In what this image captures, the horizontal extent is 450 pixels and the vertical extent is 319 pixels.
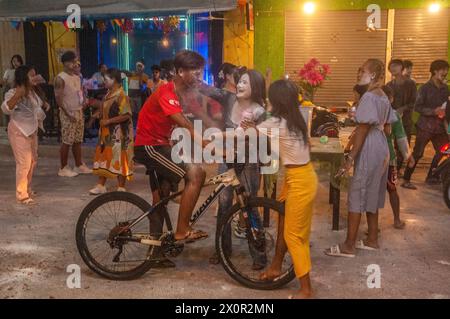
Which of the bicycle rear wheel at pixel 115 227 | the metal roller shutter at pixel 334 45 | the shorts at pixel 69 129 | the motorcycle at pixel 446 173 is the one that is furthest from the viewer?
the metal roller shutter at pixel 334 45

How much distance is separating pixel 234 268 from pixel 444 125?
5.25 meters

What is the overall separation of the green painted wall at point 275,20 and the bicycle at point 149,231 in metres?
8.33

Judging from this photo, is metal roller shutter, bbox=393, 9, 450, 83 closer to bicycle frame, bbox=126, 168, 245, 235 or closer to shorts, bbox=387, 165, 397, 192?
shorts, bbox=387, 165, 397, 192

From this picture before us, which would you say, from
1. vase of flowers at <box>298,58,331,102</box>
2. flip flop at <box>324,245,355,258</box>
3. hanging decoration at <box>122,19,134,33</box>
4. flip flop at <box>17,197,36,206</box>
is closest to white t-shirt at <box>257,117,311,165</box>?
flip flop at <box>324,245,355,258</box>

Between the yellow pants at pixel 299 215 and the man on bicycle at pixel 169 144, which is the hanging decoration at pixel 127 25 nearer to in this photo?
the man on bicycle at pixel 169 144

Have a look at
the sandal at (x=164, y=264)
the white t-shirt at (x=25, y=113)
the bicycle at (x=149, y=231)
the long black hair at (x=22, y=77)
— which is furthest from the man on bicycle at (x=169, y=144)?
the white t-shirt at (x=25, y=113)

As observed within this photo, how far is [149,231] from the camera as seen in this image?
518cm

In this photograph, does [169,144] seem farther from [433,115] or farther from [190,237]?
[433,115]

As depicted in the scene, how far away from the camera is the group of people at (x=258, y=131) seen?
463cm

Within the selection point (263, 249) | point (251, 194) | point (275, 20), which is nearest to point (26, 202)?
point (251, 194)

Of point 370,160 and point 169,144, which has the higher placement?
point 169,144

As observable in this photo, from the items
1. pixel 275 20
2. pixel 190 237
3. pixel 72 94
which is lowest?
pixel 190 237

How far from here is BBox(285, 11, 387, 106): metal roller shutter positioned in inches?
500

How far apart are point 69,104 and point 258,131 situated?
17.4ft
